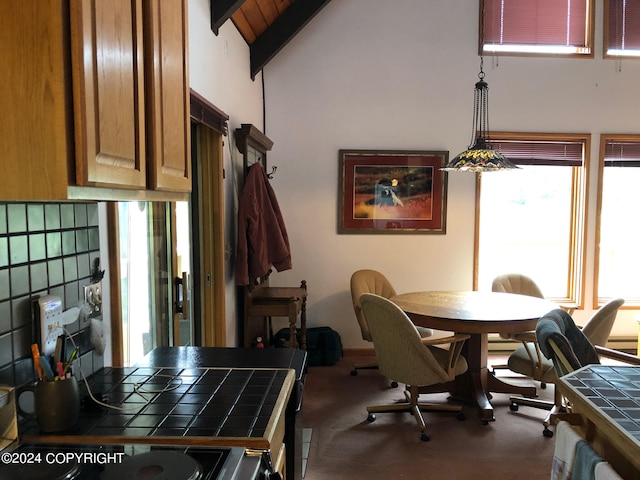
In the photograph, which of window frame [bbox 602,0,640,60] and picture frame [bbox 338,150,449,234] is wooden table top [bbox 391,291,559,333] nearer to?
picture frame [bbox 338,150,449,234]

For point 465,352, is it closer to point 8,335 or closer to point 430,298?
point 430,298

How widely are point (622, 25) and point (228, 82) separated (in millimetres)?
3632

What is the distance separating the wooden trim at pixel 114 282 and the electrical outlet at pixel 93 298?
85mm

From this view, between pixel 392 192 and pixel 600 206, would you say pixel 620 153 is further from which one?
pixel 392 192

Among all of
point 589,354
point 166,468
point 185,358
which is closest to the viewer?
point 166,468

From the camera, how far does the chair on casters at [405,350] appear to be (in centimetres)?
290

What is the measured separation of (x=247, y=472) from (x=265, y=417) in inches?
8.7

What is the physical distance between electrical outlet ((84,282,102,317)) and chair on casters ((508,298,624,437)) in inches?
95.6

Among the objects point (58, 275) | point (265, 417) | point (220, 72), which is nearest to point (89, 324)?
point (58, 275)

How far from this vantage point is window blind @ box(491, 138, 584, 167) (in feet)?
14.8

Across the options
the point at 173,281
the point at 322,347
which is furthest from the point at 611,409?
the point at 322,347

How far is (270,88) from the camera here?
4473 millimetres

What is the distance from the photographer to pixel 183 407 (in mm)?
1317

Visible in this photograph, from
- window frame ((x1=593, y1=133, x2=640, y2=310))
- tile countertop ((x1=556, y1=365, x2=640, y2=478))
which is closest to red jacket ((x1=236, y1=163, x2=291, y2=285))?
tile countertop ((x1=556, y1=365, x2=640, y2=478))
